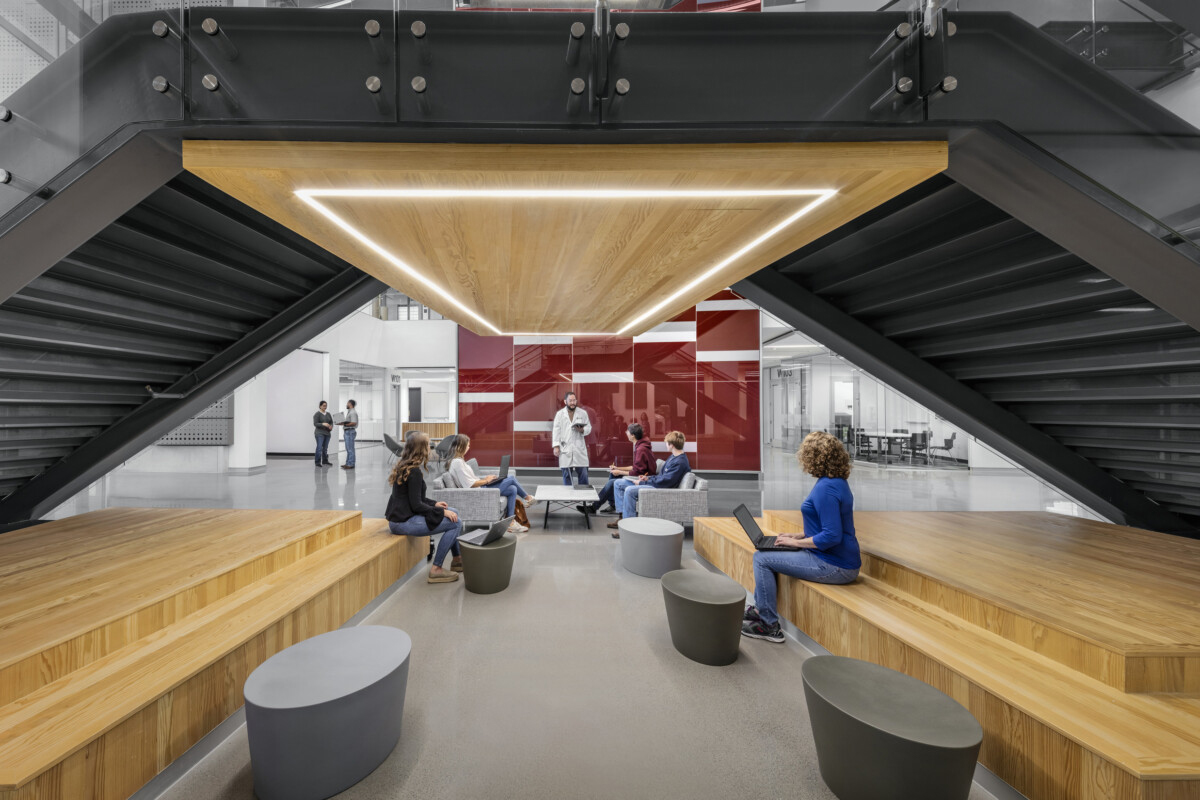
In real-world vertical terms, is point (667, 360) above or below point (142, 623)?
above

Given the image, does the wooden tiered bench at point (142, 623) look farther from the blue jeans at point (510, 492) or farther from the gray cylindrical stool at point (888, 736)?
the gray cylindrical stool at point (888, 736)

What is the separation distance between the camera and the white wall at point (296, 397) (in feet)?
41.7

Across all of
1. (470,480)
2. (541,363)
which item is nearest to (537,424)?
(541,363)

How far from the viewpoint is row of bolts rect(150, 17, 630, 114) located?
1.97 metres

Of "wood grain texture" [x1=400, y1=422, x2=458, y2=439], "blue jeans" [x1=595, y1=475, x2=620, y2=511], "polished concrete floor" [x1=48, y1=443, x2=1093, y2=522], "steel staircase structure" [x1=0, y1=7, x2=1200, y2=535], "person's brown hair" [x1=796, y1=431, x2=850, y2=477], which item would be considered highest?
"steel staircase structure" [x1=0, y1=7, x2=1200, y2=535]

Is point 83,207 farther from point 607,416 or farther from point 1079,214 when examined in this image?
point 607,416

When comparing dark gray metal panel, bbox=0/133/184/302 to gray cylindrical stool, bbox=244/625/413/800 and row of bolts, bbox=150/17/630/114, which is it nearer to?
row of bolts, bbox=150/17/630/114

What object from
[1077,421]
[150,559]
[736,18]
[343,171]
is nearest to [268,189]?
[343,171]

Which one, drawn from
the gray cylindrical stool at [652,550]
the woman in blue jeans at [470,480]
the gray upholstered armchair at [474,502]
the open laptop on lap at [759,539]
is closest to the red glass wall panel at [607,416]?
the woman in blue jeans at [470,480]

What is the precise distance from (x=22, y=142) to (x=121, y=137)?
48cm

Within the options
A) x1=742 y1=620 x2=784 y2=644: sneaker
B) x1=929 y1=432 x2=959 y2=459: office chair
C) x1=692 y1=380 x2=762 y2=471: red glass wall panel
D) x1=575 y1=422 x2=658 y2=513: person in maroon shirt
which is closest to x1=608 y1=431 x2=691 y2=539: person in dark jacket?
x1=575 y1=422 x2=658 y2=513: person in maroon shirt

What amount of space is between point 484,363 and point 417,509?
6.58 m

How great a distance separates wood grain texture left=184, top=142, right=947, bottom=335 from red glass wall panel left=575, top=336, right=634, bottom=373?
6.10 m

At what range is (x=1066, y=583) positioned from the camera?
2.82m
